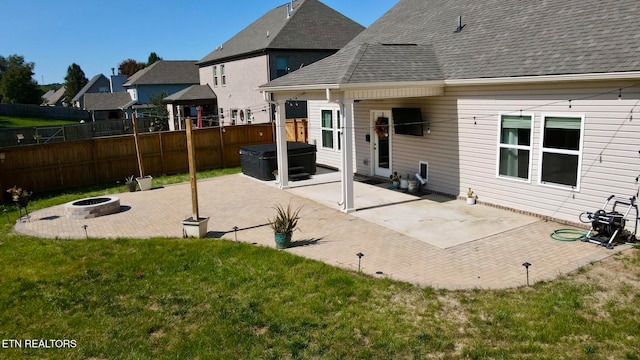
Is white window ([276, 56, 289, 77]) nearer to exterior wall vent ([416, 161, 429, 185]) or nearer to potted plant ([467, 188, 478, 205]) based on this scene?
exterior wall vent ([416, 161, 429, 185])

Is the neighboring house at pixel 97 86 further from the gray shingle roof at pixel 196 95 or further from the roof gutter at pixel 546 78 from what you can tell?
the roof gutter at pixel 546 78

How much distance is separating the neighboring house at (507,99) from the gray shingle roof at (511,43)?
0.12 ft

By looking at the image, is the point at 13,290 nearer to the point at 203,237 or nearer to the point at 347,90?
the point at 203,237

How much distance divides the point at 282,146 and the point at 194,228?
5.61m

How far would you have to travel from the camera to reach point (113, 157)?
17.3 m

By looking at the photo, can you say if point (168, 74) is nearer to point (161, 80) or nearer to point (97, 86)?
point (161, 80)

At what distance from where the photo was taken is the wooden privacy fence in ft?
50.4

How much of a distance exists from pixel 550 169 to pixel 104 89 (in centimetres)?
8485

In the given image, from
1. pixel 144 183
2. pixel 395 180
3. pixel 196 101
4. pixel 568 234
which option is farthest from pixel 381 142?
pixel 196 101

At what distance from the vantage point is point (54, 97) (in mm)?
104688

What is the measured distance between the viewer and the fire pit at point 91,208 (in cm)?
1236

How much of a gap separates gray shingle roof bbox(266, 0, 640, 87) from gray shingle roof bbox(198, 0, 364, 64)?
12.0 meters

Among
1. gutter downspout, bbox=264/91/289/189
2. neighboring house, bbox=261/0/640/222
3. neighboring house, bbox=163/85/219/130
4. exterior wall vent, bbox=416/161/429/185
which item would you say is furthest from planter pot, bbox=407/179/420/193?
neighboring house, bbox=163/85/219/130

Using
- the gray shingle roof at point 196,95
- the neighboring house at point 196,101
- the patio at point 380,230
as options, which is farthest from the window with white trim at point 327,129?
the gray shingle roof at point 196,95
